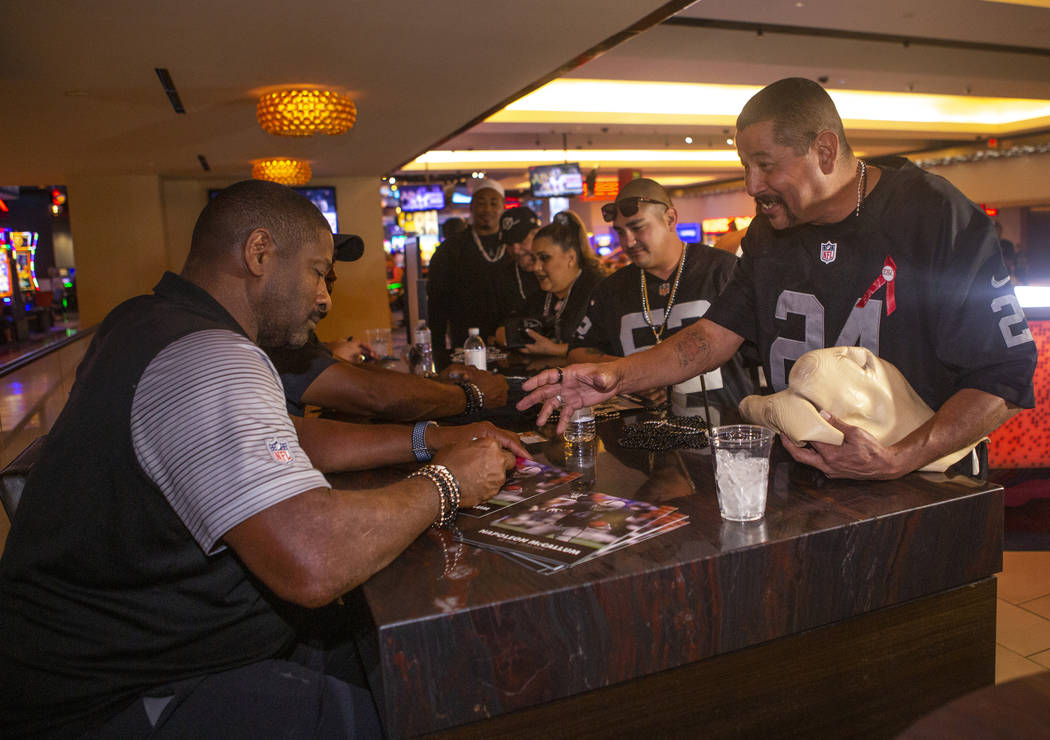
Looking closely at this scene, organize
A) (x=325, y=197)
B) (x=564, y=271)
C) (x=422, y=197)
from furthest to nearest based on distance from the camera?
(x=422, y=197), (x=325, y=197), (x=564, y=271)

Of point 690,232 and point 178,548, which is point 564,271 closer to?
point 178,548

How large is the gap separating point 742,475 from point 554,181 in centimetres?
1207


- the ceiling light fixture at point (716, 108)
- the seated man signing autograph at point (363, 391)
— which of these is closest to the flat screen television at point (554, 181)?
the ceiling light fixture at point (716, 108)

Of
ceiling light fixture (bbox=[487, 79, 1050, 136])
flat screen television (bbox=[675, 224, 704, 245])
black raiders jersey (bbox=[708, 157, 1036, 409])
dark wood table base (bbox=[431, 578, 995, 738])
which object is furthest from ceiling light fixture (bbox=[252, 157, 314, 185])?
flat screen television (bbox=[675, 224, 704, 245])

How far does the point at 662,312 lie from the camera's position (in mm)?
3117

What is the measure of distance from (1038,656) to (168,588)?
2.79m

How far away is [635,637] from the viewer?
1.07m

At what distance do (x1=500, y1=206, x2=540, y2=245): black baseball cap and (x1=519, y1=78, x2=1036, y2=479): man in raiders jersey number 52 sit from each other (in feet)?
8.92

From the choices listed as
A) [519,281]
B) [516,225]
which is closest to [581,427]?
[516,225]

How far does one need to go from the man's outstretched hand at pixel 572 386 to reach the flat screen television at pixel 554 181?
11.2m

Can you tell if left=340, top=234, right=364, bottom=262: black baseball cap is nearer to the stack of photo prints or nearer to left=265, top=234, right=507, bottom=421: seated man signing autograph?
left=265, top=234, right=507, bottom=421: seated man signing autograph

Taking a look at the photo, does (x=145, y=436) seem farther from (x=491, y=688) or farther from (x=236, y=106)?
(x=236, y=106)

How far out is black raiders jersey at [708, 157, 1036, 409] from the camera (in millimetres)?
1483

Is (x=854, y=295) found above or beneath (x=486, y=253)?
beneath
